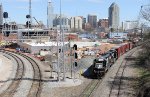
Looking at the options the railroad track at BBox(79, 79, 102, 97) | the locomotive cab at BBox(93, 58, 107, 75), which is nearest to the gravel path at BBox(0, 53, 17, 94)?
the railroad track at BBox(79, 79, 102, 97)

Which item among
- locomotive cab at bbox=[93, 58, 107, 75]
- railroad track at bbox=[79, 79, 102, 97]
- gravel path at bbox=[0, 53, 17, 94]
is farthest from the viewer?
locomotive cab at bbox=[93, 58, 107, 75]

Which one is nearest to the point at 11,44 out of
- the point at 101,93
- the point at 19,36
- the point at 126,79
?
the point at 19,36

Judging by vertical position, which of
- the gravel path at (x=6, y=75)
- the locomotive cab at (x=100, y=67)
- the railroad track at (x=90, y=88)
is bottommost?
the gravel path at (x=6, y=75)

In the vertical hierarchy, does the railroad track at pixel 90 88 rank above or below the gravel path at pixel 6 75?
above

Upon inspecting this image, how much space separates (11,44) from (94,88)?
87.8m

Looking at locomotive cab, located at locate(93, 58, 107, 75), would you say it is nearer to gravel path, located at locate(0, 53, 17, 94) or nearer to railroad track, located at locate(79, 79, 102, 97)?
railroad track, located at locate(79, 79, 102, 97)

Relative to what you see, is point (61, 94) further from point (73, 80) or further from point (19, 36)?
point (19, 36)

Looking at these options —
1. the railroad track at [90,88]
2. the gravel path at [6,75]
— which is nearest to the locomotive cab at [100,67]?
the railroad track at [90,88]

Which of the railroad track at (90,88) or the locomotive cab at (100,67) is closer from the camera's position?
the railroad track at (90,88)

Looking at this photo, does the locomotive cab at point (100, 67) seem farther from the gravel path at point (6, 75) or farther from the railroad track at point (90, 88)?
the gravel path at point (6, 75)

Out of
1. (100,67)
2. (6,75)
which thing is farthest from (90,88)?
(6,75)

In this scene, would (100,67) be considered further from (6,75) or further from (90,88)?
(6,75)

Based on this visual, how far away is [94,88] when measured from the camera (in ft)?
111

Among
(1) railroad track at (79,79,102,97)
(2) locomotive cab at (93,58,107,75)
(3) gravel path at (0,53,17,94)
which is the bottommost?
(3) gravel path at (0,53,17,94)
